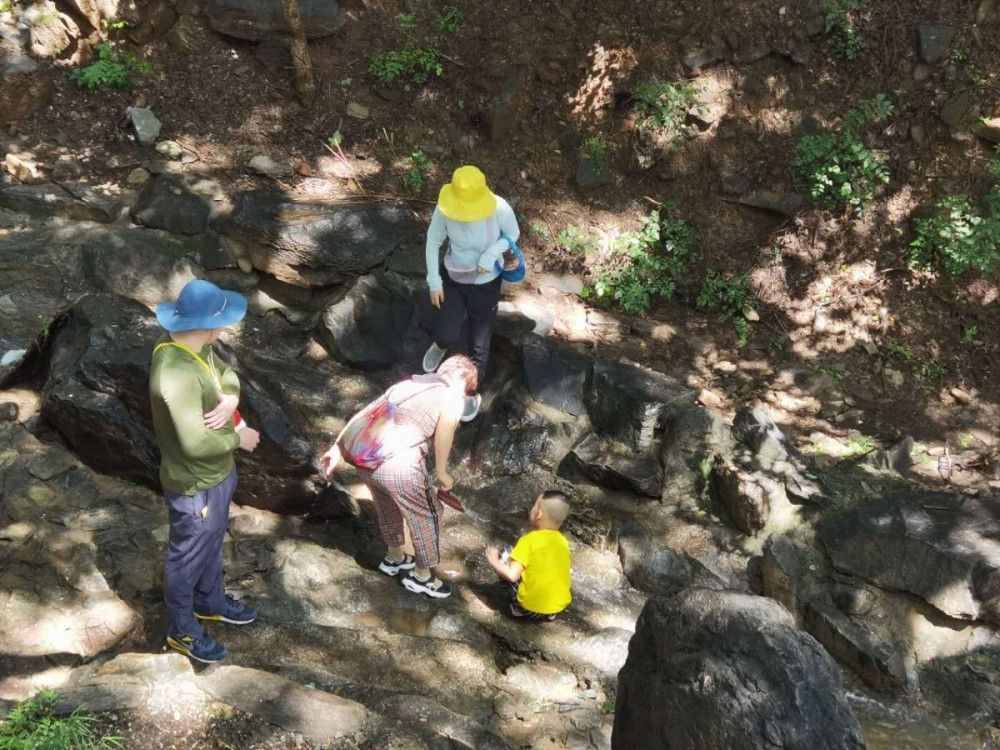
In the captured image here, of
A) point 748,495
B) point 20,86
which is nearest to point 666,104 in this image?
point 748,495

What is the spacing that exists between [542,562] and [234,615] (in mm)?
1727

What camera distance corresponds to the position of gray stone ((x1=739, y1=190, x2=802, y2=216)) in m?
8.80

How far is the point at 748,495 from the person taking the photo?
6031 mm

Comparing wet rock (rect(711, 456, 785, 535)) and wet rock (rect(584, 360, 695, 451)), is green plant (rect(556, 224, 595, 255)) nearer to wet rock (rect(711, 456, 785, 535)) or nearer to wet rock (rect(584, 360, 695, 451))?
wet rock (rect(584, 360, 695, 451))

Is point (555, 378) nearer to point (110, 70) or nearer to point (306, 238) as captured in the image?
point (306, 238)

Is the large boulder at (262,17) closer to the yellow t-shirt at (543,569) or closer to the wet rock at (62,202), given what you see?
the wet rock at (62,202)

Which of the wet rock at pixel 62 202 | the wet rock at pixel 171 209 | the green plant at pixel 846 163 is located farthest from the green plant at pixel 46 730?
the green plant at pixel 846 163

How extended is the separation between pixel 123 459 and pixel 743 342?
588 centimetres

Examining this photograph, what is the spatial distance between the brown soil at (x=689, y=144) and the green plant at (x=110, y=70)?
15 centimetres

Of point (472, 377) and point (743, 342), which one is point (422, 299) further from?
point (743, 342)

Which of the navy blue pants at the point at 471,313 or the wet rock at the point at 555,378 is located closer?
the navy blue pants at the point at 471,313

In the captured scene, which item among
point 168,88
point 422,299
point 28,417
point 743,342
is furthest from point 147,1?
point 743,342

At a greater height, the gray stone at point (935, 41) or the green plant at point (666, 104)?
the gray stone at point (935, 41)

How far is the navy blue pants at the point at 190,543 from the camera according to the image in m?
3.75
